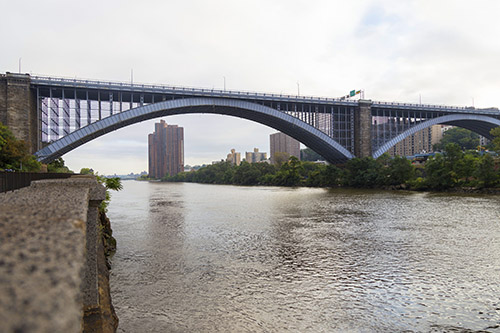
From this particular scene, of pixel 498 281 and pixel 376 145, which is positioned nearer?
pixel 498 281

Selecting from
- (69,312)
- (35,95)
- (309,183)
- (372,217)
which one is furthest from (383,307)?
(309,183)

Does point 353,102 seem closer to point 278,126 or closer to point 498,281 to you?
point 278,126

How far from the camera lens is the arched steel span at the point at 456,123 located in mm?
59594

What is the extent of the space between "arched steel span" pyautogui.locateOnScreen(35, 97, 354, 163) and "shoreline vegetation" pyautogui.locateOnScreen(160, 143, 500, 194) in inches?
153

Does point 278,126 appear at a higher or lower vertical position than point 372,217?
higher

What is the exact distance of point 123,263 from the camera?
1180cm

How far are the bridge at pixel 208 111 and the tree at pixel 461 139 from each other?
26061mm

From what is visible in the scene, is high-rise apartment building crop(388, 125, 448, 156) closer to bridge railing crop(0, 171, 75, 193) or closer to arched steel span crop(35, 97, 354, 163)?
arched steel span crop(35, 97, 354, 163)

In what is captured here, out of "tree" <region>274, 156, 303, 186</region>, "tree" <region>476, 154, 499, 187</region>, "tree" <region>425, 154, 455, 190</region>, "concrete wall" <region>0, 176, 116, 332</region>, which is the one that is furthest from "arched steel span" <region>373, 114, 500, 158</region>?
"concrete wall" <region>0, 176, 116, 332</region>

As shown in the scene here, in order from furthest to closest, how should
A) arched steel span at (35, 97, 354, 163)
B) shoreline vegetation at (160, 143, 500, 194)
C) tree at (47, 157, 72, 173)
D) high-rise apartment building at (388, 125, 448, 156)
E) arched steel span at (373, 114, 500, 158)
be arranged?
high-rise apartment building at (388, 125, 448, 156), arched steel span at (373, 114, 500, 158), tree at (47, 157, 72, 173), shoreline vegetation at (160, 143, 500, 194), arched steel span at (35, 97, 354, 163)

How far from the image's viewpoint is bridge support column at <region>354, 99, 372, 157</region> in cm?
5931

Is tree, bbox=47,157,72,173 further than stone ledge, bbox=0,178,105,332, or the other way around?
tree, bbox=47,157,72,173

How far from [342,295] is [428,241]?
818 cm

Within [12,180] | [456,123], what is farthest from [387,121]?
[12,180]
